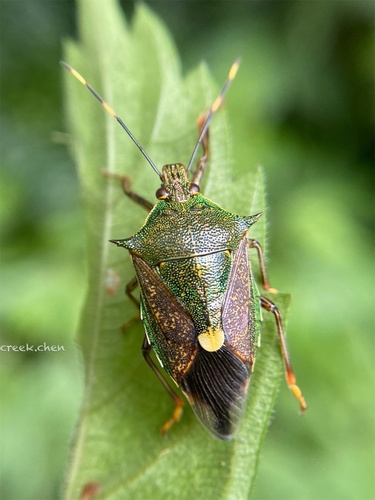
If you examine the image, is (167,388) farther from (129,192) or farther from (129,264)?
(129,192)

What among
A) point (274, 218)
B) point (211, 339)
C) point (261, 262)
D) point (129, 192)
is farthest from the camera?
point (274, 218)

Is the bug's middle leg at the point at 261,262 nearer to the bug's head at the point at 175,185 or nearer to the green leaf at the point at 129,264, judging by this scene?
the green leaf at the point at 129,264

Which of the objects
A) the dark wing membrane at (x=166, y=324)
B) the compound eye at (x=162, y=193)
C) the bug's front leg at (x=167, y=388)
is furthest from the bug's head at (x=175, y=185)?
the bug's front leg at (x=167, y=388)

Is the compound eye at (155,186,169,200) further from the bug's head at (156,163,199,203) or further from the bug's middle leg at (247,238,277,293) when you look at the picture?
the bug's middle leg at (247,238,277,293)

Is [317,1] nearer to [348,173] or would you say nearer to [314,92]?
[314,92]

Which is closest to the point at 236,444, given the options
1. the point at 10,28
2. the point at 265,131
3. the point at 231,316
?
the point at 231,316

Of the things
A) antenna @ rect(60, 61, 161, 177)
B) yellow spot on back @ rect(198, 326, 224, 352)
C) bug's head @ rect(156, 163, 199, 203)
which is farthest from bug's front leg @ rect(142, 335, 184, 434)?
antenna @ rect(60, 61, 161, 177)

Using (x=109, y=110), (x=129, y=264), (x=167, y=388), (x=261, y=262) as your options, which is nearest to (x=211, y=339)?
(x=167, y=388)
